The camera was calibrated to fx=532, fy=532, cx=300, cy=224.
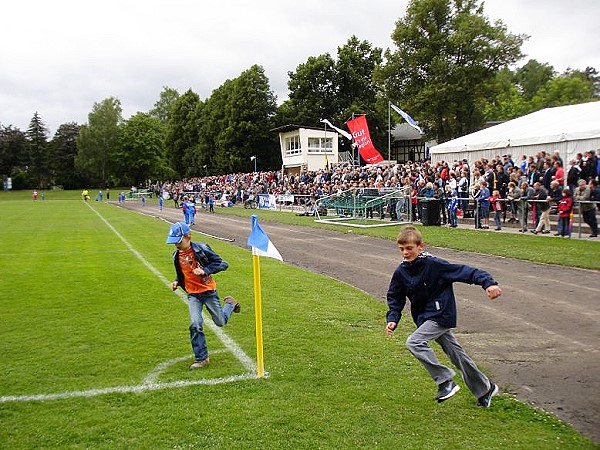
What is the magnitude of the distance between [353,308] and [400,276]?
412 cm

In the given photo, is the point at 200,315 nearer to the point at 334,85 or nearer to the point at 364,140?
the point at 364,140

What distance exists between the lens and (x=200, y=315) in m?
6.29

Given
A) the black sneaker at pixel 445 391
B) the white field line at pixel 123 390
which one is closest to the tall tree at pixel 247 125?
A: the white field line at pixel 123 390

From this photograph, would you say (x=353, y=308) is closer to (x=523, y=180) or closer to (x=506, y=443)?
(x=506, y=443)

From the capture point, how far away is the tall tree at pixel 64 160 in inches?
4021

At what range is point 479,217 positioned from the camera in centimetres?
2052

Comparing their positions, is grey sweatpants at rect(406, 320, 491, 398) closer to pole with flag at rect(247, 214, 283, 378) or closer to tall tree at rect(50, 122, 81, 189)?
pole with flag at rect(247, 214, 283, 378)

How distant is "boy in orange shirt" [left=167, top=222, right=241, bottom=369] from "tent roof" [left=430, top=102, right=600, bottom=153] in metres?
18.3

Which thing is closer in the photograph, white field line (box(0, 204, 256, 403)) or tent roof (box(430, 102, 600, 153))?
white field line (box(0, 204, 256, 403))

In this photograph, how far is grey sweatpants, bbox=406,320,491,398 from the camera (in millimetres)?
4879

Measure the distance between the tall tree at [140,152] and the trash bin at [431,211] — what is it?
79.3m

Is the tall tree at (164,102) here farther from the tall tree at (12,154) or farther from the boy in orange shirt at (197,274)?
the boy in orange shirt at (197,274)

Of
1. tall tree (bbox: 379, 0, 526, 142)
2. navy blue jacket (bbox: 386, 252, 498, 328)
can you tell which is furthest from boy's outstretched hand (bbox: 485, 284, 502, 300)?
tall tree (bbox: 379, 0, 526, 142)

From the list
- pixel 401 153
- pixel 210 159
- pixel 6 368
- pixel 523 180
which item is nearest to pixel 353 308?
pixel 6 368
